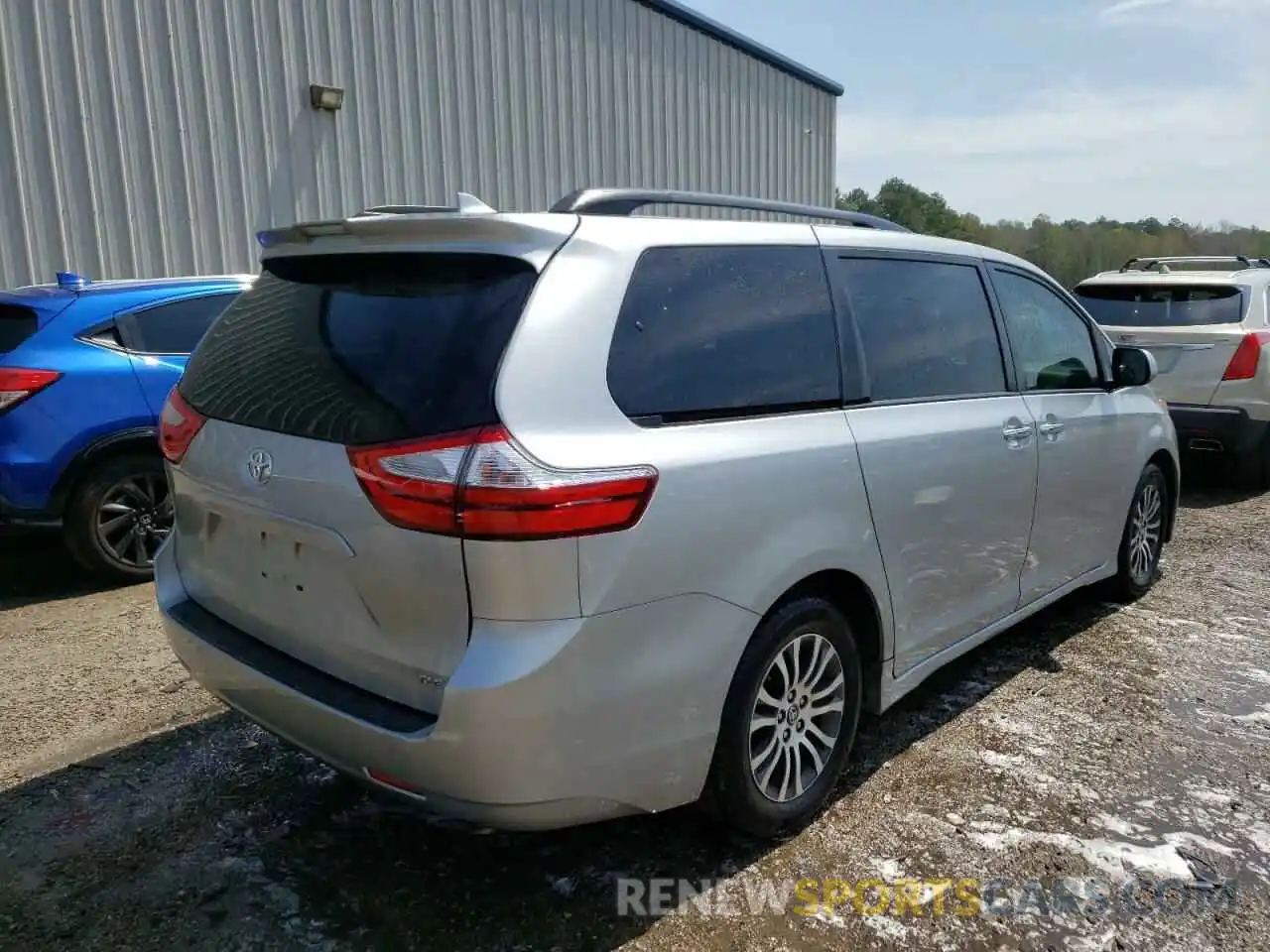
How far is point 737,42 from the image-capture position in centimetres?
1357

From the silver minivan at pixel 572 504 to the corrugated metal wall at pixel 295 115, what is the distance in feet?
18.7

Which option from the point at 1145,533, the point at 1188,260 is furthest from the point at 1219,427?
the point at 1145,533

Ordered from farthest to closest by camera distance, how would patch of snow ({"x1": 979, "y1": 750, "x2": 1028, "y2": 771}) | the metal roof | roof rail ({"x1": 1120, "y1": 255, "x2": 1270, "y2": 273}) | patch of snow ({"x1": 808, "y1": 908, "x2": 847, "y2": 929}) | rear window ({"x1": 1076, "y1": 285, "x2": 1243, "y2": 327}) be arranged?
the metal roof, roof rail ({"x1": 1120, "y1": 255, "x2": 1270, "y2": 273}), rear window ({"x1": 1076, "y1": 285, "x2": 1243, "y2": 327}), patch of snow ({"x1": 979, "y1": 750, "x2": 1028, "y2": 771}), patch of snow ({"x1": 808, "y1": 908, "x2": 847, "y2": 929})

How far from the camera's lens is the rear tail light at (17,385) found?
473 cm

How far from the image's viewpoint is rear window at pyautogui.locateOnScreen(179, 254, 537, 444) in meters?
2.14

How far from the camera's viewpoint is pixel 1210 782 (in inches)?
123

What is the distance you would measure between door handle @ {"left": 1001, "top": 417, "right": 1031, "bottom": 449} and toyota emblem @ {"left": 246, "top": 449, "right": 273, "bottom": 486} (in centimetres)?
246

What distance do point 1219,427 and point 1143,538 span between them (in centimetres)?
284

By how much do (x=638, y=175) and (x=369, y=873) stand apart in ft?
36.0

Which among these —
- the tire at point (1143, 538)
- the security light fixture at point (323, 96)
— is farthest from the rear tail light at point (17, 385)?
the tire at point (1143, 538)

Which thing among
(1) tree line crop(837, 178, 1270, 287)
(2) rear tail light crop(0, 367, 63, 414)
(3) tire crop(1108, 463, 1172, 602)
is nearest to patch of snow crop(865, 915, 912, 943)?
(3) tire crop(1108, 463, 1172, 602)

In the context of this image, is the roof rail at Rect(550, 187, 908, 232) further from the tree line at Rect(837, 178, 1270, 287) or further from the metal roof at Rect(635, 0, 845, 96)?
the tree line at Rect(837, 178, 1270, 287)

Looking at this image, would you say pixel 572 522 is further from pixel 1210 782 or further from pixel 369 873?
pixel 1210 782

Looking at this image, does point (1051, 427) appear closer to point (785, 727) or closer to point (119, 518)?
point (785, 727)
